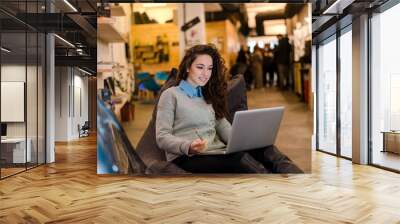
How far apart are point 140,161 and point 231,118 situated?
1.41 m

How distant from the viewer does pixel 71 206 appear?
427cm

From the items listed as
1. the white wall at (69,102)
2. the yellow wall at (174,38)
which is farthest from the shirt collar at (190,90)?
the white wall at (69,102)

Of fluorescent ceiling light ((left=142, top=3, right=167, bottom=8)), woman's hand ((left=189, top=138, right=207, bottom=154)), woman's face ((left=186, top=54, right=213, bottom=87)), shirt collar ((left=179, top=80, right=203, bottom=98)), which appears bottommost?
woman's hand ((left=189, top=138, right=207, bottom=154))

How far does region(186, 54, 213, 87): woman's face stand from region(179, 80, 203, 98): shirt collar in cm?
5

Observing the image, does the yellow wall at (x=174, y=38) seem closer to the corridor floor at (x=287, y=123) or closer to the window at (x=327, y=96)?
the corridor floor at (x=287, y=123)

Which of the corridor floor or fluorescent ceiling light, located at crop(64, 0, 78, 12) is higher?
fluorescent ceiling light, located at crop(64, 0, 78, 12)

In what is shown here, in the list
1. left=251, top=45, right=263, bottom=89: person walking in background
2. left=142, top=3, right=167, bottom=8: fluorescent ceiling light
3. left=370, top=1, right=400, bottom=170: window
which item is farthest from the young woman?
left=370, top=1, right=400, bottom=170: window

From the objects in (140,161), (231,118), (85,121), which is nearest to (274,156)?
(231,118)

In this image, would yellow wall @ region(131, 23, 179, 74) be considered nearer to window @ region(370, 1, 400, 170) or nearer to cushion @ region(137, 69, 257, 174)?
cushion @ region(137, 69, 257, 174)

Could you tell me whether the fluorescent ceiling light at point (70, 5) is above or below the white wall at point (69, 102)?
above

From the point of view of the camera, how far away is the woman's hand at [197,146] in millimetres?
5863

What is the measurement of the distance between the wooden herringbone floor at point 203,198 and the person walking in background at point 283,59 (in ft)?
4.64

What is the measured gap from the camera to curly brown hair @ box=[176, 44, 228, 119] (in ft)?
19.5

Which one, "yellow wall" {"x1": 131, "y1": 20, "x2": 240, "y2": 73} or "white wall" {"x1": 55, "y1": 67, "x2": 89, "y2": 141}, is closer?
"yellow wall" {"x1": 131, "y1": 20, "x2": 240, "y2": 73}
